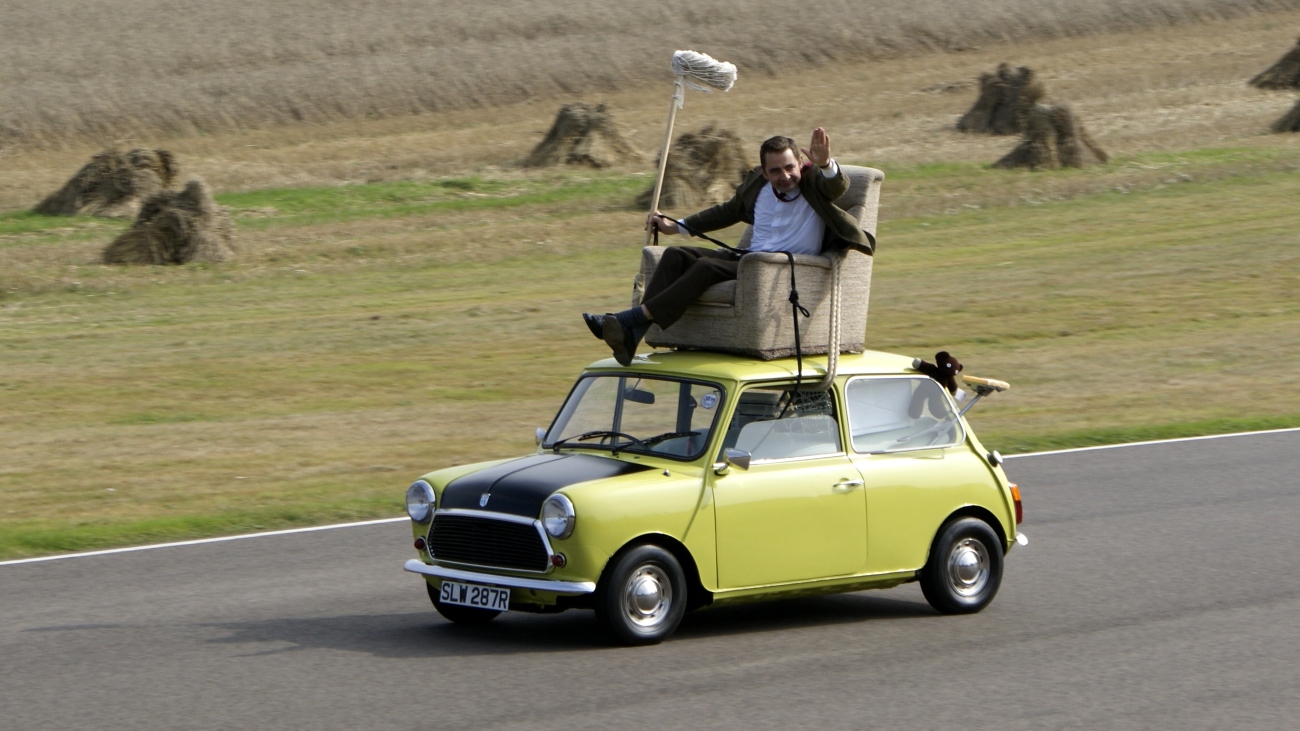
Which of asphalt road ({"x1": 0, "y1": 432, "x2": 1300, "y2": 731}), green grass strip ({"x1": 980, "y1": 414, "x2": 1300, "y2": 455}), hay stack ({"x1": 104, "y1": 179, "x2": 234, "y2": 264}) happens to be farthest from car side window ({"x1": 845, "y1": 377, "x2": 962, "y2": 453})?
hay stack ({"x1": 104, "y1": 179, "x2": 234, "y2": 264})

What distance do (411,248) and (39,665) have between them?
21.0 meters

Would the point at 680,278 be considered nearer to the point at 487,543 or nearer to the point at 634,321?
the point at 634,321

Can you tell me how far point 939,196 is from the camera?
3306 centimetres

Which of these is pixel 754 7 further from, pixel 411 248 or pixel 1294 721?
pixel 1294 721

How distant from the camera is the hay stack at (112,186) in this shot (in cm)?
3119

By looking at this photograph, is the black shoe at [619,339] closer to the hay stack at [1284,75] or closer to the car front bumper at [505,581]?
the car front bumper at [505,581]

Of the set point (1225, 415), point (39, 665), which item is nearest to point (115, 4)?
point (1225, 415)

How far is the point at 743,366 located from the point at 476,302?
16006 mm

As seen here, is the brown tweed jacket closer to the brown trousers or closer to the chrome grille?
the brown trousers

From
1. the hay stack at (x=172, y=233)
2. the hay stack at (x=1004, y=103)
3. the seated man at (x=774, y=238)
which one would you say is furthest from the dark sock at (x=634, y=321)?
the hay stack at (x=1004, y=103)

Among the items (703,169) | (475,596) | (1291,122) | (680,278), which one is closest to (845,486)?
(680,278)

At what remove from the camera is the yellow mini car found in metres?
8.38

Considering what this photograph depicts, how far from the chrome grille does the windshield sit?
2.85 ft

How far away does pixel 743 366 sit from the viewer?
9.07 metres
